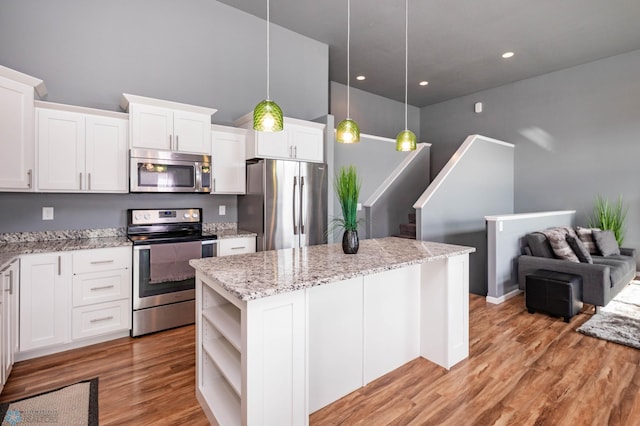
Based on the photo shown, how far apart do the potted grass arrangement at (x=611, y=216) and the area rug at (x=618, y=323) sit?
4.76ft

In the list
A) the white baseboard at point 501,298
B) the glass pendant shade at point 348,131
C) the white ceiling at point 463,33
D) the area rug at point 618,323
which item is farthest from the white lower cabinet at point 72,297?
the area rug at point 618,323

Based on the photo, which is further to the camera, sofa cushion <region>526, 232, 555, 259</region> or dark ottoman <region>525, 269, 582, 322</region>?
sofa cushion <region>526, 232, 555, 259</region>

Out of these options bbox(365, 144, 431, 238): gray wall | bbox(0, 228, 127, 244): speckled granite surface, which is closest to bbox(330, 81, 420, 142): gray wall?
bbox(365, 144, 431, 238): gray wall

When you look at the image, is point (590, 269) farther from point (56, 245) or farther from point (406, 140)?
point (56, 245)

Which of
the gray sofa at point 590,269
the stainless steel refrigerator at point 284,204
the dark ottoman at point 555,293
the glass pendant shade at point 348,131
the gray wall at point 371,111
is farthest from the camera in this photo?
the gray wall at point 371,111

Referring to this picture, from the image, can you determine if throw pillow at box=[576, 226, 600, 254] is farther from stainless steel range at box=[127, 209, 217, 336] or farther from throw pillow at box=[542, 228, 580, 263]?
stainless steel range at box=[127, 209, 217, 336]

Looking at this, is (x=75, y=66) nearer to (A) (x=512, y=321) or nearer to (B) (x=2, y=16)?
(B) (x=2, y=16)

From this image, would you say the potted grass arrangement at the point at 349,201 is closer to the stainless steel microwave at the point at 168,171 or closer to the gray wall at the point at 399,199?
the stainless steel microwave at the point at 168,171

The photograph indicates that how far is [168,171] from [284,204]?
50.8 inches

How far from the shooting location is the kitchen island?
1.60 meters

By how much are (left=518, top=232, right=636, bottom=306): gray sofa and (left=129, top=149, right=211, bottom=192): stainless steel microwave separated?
4161 millimetres

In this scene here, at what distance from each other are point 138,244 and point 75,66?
1.92 metres

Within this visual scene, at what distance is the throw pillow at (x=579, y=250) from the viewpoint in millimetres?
4067

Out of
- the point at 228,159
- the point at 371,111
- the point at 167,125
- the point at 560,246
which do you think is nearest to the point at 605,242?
the point at 560,246
